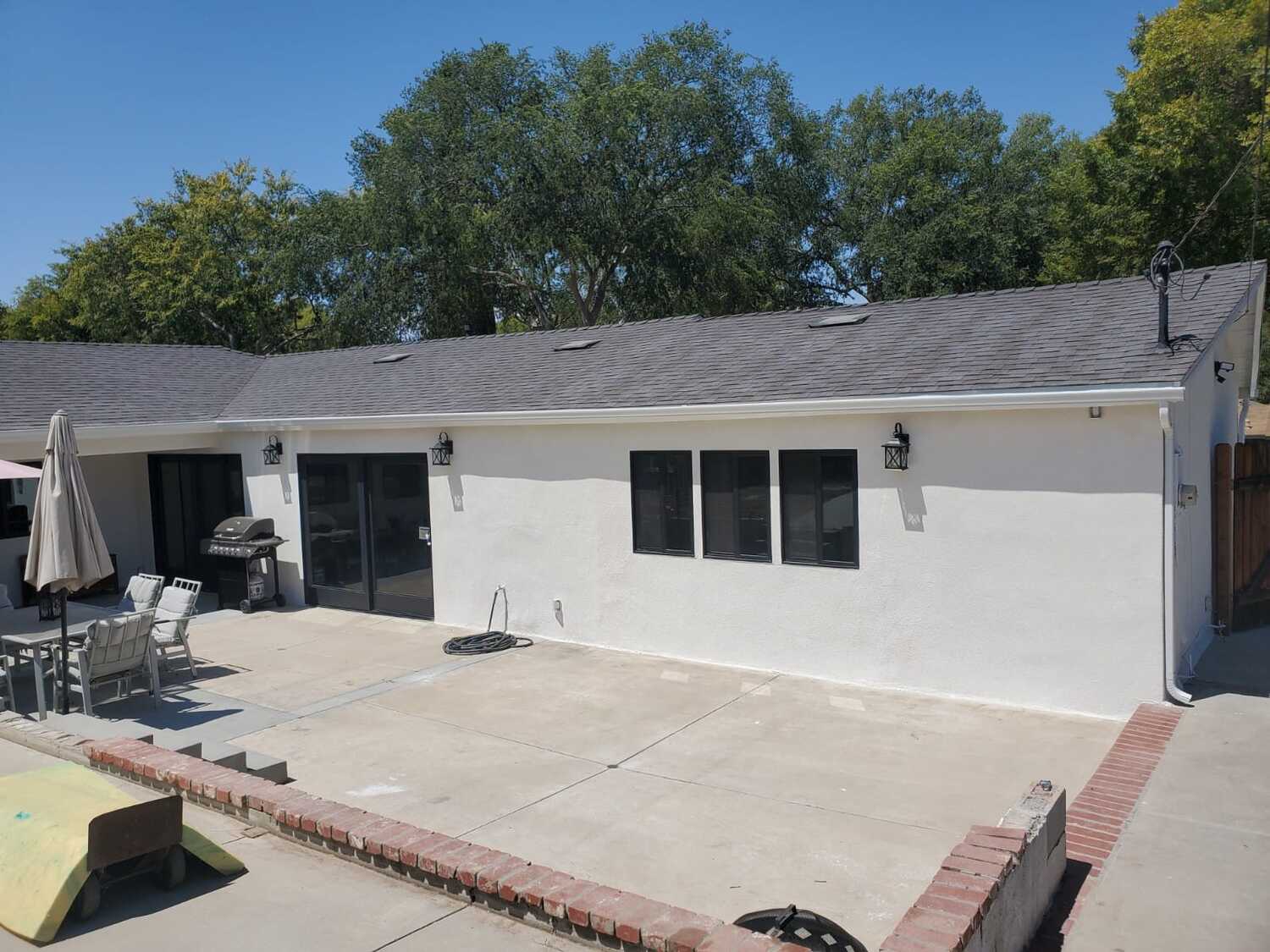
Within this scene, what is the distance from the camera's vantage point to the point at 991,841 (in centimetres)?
433

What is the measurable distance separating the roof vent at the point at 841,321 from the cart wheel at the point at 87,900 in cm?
942

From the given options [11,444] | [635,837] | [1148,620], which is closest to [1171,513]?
[1148,620]

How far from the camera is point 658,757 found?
7.51 metres

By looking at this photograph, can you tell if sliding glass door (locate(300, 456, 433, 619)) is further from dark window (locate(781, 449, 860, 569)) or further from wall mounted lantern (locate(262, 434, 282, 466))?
dark window (locate(781, 449, 860, 569))

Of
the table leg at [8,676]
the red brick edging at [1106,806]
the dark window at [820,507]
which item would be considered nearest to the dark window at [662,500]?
the dark window at [820,507]

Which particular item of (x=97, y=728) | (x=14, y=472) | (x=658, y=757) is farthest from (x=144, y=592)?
(x=658, y=757)

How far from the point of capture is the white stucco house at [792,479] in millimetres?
8031

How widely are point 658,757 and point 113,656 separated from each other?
518 centimetres

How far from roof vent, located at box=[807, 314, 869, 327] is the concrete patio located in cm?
436

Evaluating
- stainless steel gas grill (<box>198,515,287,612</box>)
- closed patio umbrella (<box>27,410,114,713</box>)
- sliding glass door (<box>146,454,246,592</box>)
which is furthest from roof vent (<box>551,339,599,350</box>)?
closed patio umbrella (<box>27,410,114,713</box>)

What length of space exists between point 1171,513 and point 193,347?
720 inches

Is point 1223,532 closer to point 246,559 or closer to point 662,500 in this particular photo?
point 662,500

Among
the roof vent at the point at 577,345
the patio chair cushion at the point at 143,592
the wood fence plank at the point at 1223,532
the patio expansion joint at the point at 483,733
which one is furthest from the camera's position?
the roof vent at the point at 577,345

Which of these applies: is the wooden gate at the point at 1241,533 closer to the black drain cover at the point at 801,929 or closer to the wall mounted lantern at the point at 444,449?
the black drain cover at the point at 801,929
